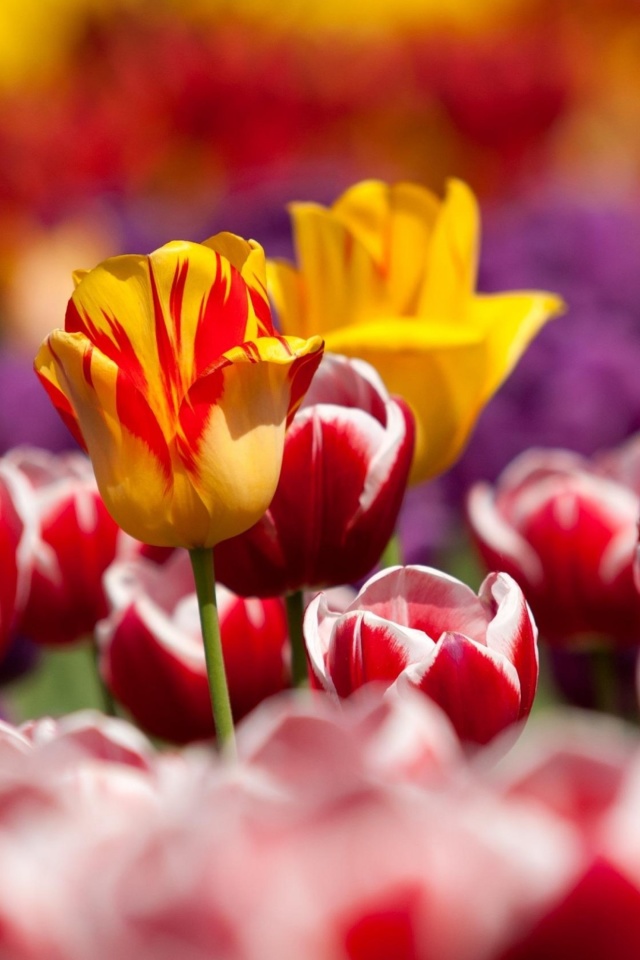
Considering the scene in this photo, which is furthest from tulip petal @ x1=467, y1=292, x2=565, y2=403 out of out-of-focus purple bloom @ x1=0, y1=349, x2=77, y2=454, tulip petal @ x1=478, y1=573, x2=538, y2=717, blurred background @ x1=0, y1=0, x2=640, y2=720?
out-of-focus purple bloom @ x1=0, y1=349, x2=77, y2=454

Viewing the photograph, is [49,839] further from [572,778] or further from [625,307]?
[625,307]

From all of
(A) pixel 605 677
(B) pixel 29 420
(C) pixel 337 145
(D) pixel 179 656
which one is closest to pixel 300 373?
(D) pixel 179 656

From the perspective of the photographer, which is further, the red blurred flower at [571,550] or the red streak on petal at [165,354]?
the red blurred flower at [571,550]

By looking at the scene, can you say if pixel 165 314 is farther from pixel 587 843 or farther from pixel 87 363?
pixel 587 843

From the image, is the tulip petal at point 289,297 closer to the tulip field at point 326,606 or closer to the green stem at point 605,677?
the tulip field at point 326,606

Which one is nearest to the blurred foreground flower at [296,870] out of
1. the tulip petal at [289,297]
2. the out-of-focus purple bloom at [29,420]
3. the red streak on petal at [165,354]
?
the red streak on petal at [165,354]

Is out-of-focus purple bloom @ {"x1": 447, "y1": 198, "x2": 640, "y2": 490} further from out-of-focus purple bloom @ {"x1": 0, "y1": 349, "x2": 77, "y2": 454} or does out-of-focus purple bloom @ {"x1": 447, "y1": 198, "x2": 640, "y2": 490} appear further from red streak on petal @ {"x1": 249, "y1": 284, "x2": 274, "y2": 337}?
red streak on petal @ {"x1": 249, "y1": 284, "x2": 274, "y2": 337}
